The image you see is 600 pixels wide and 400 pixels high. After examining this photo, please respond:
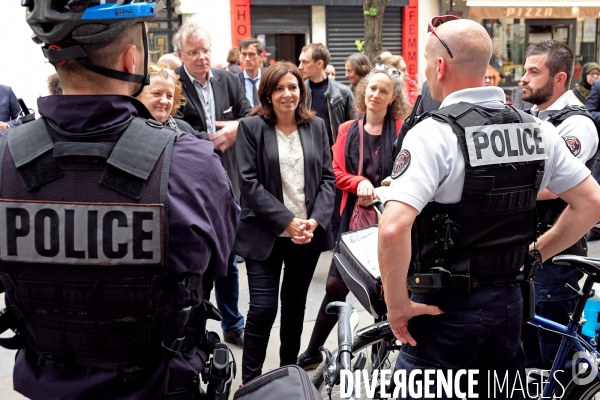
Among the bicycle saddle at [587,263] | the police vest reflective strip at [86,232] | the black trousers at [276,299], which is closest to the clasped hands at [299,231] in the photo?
the black trousers at [276,299]

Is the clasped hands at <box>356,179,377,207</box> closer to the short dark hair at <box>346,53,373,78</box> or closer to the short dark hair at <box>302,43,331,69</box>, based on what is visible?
the short dark hair at <box>302,43,331,69</box>

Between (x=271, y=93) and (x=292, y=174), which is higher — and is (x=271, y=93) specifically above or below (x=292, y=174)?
above

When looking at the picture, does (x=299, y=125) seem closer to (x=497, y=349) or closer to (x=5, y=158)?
(x=497, y=349)

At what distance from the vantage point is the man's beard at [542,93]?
3.87 metres

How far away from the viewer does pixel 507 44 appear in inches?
643

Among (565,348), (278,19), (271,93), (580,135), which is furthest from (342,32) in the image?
(565,348)

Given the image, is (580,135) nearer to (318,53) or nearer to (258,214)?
(258,214)

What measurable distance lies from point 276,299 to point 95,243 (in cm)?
230

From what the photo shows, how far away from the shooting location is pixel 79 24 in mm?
1689

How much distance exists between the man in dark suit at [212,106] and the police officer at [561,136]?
1920 millimetres

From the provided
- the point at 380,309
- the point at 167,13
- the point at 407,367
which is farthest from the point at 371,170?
the point at 167,13

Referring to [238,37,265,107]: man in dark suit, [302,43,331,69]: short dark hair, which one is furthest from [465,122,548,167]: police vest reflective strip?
[238,37,265,107]: man in dark suit

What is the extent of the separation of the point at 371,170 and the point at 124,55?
292 centimetres

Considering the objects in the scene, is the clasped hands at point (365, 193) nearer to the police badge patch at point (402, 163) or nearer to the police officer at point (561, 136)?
the police officer at point (561, 136)
